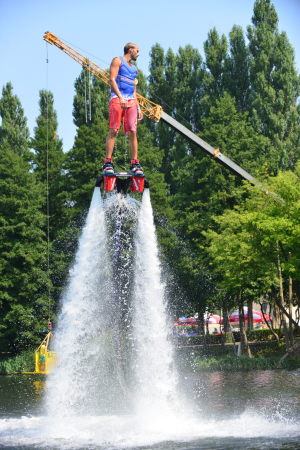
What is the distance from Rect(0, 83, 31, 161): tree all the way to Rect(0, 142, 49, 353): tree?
6835 millimetres

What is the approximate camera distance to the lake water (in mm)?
12117

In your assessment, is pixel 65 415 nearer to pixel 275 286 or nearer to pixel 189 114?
pixel 275 286

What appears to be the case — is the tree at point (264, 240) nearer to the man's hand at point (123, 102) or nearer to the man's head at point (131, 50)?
the man's head at point (131, 50)

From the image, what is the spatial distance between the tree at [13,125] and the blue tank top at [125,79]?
36.1m

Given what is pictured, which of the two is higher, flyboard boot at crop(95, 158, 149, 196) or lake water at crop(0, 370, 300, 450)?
flyboard boot at crop(95, 158, 149, 196)

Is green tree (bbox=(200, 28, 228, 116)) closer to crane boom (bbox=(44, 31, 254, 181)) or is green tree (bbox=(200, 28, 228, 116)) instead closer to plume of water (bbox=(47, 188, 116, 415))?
crane boom (bbox=(44, 31, 254, 181))

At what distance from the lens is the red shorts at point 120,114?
1199 centimetres

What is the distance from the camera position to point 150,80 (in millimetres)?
53812

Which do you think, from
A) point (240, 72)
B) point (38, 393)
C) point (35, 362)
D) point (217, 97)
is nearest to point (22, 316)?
point (35, 362)

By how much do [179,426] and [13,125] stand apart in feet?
135

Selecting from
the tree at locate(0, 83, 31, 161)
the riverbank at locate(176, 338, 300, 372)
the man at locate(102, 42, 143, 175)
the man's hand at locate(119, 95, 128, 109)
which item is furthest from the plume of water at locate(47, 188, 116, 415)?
the tree at locate(0, 83, 31, 161)

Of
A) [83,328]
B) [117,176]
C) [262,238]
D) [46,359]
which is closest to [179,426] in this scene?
[83,328]

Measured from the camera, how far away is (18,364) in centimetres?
3709

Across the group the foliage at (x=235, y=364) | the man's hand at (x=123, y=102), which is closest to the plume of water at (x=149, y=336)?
the man's hand at (x=123, y=102)
